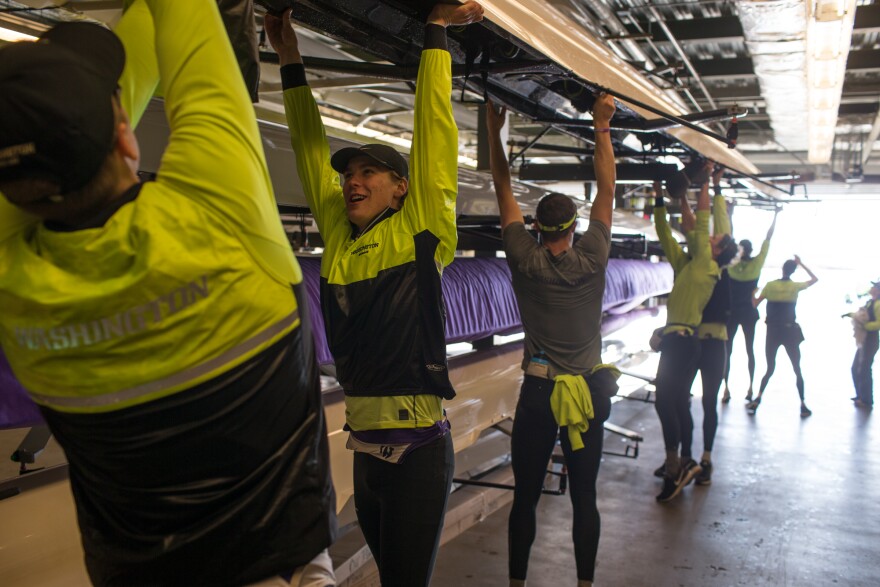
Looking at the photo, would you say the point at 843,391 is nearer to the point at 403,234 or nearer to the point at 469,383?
the point at 469,383

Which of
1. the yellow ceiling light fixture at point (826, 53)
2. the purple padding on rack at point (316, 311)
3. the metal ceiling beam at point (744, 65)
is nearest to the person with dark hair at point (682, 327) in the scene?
the yellow ceiling light fixture at point (826, 53)

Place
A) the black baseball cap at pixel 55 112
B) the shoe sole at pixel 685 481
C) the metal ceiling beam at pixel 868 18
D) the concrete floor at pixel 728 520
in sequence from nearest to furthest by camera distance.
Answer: the black baseball cap at pixel 55 112 → the concrete floor at pixel 728 520 → the shoe sole at pixel 685 481 → the metal ceiling beam at pixel 868 18

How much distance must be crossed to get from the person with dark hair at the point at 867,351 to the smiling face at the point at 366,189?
7.61 metres

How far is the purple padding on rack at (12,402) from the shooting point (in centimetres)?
169

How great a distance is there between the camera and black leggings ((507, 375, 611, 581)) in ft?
9.44

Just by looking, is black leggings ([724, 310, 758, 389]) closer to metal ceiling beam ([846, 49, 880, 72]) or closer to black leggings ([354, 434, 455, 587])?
metal ceiling beam ([846, 49, 880, 72])

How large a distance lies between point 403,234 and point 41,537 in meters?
1.13

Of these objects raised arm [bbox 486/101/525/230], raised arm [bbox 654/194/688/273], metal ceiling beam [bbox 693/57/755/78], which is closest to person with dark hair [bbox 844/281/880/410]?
metal ceiling beam [bbox 693/57/755/78]

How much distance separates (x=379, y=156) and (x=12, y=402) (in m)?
1.02

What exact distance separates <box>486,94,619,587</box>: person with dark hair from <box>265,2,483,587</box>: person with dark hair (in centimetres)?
102

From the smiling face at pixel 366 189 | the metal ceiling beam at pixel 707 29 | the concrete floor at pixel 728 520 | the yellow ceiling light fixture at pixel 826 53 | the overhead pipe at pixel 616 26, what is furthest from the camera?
the metal ceiling beam at pixel 707 29

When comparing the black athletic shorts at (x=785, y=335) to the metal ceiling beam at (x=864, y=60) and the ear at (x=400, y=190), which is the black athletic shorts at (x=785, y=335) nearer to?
the metal ceiling beam at (x=864, y=60)

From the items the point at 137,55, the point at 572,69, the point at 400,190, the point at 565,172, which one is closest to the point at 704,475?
the point at 565,172

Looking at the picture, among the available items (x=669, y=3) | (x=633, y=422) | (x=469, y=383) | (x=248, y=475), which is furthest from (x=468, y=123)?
(x=248, y=475)
